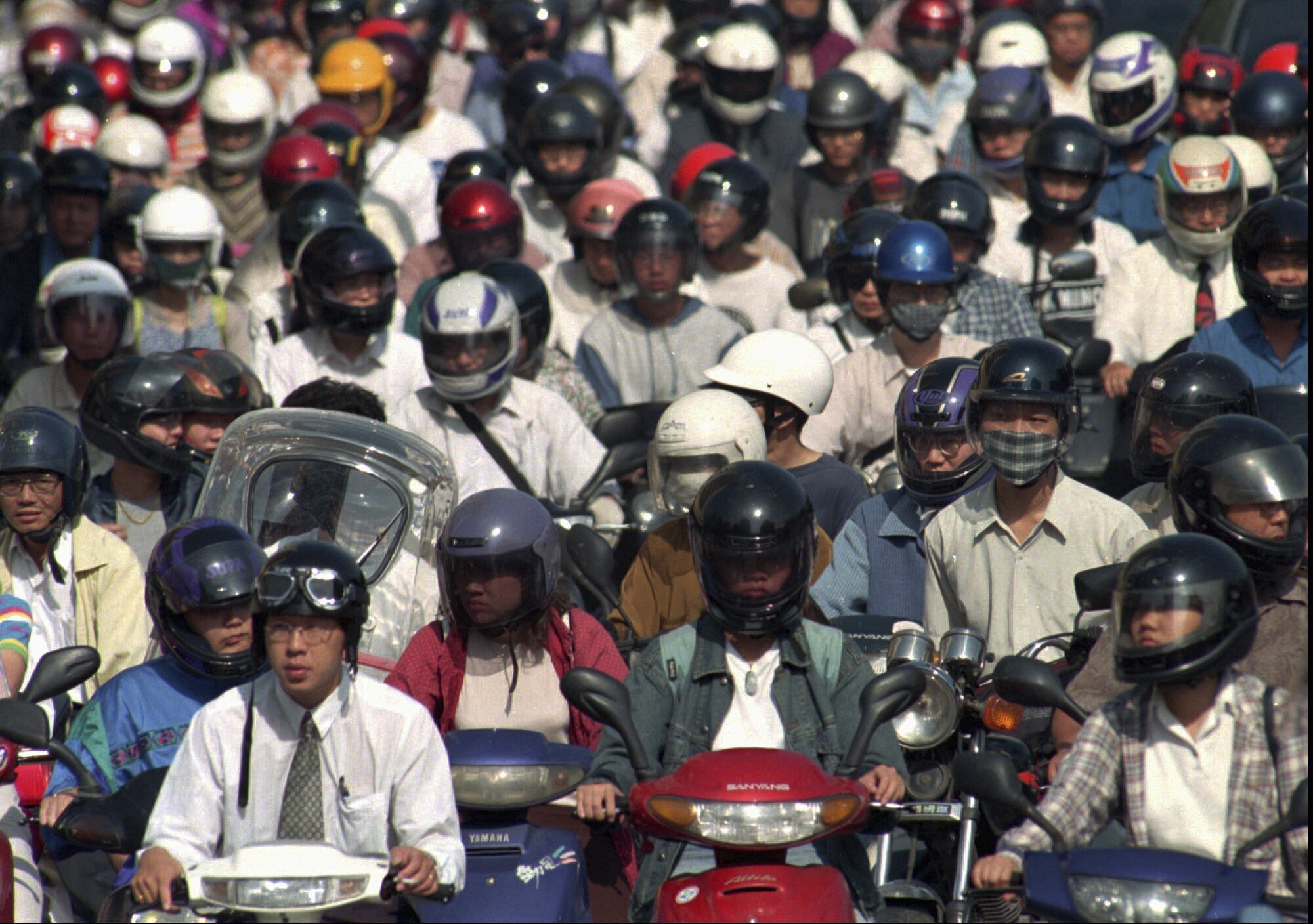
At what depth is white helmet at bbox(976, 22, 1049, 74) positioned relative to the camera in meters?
13.5

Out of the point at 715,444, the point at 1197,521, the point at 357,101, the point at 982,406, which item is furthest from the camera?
the point at 357,101

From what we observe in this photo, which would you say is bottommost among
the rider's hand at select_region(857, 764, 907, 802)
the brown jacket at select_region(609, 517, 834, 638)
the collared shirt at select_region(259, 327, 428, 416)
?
the rider's hand at select_region(857, 764, 907, 802)

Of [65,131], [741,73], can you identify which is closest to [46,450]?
[65,131]

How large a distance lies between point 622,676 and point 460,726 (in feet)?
1.75

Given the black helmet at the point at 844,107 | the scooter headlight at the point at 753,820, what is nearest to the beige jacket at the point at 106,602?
the scooter headlight at the point at 753,820

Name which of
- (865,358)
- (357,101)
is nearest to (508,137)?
(357,101)

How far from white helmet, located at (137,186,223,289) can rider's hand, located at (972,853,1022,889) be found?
7.33 meters

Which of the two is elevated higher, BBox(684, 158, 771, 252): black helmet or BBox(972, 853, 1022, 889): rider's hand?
BBox(684, 158, 771, 252): black helmet

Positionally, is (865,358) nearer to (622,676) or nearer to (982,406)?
(982,406)

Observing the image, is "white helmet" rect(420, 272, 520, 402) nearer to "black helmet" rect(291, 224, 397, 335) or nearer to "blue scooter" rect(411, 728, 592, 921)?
"black helmet" rect(291, 224, 397, 335)

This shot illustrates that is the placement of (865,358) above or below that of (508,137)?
below

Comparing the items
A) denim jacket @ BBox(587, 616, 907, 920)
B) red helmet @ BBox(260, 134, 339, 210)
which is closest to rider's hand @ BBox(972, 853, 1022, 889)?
denim jacket @ BBox(587, 616, 907, 920)

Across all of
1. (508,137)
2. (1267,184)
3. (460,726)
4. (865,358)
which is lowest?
(460,726)

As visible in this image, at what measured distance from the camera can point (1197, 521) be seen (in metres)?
5.62
